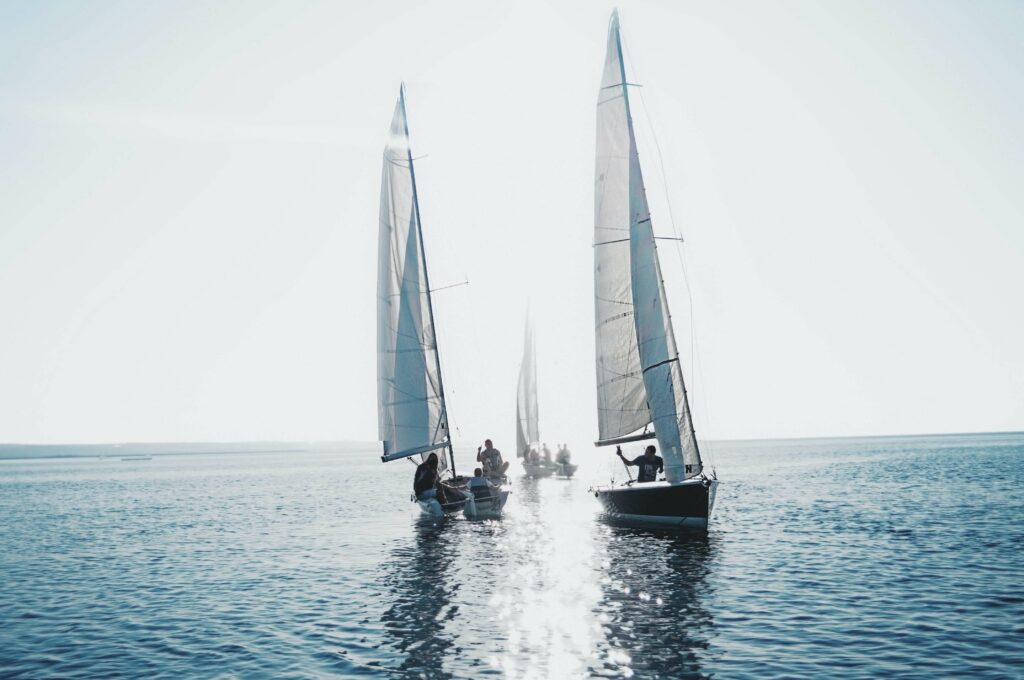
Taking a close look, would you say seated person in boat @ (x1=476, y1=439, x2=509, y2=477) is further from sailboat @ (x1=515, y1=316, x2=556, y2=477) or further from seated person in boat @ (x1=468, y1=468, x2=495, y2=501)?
sailboat @ (x1=515, y1=316, x2=556, y2=477)

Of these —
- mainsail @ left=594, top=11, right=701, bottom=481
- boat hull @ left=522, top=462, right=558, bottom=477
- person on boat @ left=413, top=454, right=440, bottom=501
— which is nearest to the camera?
mainsail @ left=594, top=11, right=701, bottom=481

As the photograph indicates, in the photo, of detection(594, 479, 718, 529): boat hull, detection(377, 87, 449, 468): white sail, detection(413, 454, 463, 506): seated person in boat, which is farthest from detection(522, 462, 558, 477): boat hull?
detection(594, 479, 718, 529): boat hull

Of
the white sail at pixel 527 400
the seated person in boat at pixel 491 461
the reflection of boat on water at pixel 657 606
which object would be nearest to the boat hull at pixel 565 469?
the white sail at pixel 527 400

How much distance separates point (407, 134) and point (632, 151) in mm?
13507

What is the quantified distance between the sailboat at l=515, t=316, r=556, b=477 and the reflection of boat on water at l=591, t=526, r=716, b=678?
43.8 m

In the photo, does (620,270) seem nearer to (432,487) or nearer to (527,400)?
(432,487)

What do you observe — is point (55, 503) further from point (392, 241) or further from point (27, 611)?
point (27, 611)

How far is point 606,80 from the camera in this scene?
111 feet

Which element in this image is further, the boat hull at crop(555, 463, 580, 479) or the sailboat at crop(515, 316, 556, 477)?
the boat hull at crop(555, 463, 580, 479)

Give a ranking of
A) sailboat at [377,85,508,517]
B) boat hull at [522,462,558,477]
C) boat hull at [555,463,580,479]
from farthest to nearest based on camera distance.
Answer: boat hull at [522,462,558,477] < boat hull at [555,463,580,479] < sailboat at [377,85,508,517]

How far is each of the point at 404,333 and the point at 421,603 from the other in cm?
1960

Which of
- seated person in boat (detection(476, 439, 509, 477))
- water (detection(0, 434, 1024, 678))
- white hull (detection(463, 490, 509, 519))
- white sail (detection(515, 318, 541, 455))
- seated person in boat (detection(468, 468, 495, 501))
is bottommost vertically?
water (detection(0, 434, 1024, 678))

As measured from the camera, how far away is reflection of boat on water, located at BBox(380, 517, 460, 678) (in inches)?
564

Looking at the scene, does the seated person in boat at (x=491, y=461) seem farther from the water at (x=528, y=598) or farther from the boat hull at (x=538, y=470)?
the boat hull at (x=538, y=470)
